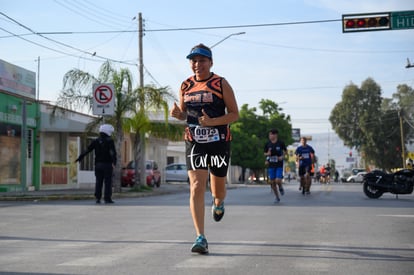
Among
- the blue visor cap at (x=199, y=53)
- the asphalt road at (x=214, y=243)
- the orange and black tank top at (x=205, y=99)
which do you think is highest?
the blue visor cap at (x=199, y=53)

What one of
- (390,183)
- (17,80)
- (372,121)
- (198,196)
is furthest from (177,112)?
(372,121)

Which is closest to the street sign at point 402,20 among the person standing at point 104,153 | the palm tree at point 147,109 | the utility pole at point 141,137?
the palm tree at point 147,109

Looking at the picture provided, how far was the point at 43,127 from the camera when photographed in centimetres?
2950

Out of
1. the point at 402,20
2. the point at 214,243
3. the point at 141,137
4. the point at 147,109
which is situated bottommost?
the point at 214,243

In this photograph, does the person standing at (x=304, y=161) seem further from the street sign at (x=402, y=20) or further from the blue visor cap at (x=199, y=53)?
the blue visor cap at (x=199, y=53)

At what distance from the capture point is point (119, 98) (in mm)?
24844

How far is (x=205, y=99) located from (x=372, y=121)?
76.5 m

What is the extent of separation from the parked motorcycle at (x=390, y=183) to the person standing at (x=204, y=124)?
12.6m

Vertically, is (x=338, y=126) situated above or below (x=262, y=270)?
above

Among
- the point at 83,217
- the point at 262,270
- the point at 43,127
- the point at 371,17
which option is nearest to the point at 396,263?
the point at 262,270

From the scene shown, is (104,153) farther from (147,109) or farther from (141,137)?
(141,137)

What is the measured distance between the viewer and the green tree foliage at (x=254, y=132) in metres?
65.8

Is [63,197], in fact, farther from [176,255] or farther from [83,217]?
[176,255]

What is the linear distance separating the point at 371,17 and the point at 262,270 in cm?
1910
